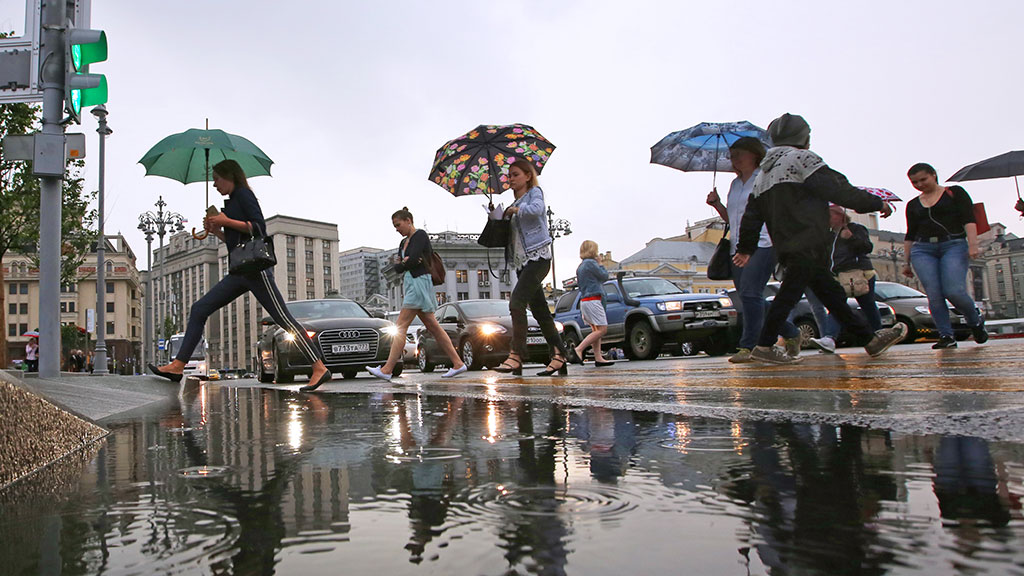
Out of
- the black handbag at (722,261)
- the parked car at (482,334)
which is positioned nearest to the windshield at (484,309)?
the parked car at (482,334)

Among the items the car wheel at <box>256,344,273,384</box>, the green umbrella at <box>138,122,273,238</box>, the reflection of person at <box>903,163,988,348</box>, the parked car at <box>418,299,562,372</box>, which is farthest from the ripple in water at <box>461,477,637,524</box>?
the parked car at <box>418,299,562,372</box>

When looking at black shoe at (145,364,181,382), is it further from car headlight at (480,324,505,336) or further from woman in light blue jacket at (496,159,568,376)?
car headlight at (480,324,505,336)

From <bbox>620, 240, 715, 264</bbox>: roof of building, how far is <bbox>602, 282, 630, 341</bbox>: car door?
8616cm

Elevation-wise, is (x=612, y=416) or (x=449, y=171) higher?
(x=449, y=171)

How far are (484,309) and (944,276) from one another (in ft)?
29.4

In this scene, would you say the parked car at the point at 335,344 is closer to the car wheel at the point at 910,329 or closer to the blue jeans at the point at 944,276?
the blue jeans at the point at 944,276

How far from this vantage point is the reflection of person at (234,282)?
6.39 m

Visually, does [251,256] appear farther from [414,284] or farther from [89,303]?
[89,303]

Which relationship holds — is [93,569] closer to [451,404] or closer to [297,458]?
[297,458]

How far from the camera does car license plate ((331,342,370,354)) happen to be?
11.1 m

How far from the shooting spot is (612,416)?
3176 millimetres

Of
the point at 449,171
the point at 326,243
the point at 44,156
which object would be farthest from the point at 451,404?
the point at 326,243

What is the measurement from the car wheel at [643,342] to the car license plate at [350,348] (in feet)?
17.5

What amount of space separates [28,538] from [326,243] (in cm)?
16091
